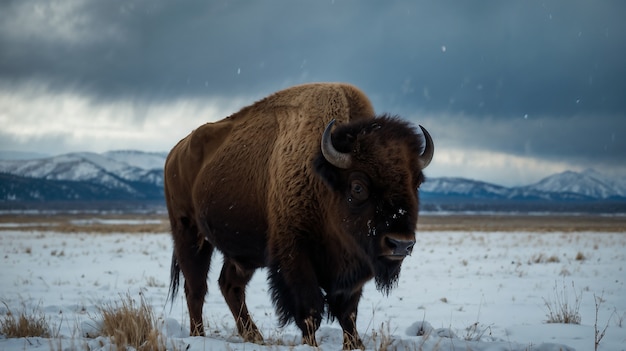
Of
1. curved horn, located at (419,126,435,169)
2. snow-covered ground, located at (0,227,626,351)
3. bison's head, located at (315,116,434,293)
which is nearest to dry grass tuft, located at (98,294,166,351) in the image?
snow-covered ground, located at (0,227,626,351)

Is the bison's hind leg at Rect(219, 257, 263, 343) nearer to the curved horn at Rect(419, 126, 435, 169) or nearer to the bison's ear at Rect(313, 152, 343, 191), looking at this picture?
the bison's ear at Rect(313, 152, 343, 191)

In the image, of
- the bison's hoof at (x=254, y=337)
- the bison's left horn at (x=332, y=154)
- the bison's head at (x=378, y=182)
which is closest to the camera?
the bison's head at (x=378, y=182)

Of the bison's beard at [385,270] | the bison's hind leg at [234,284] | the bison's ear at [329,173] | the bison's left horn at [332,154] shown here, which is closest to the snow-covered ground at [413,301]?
the bison's hind leg at [234,284]

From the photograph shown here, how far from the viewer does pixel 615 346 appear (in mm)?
4891

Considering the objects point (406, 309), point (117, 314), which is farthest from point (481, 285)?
point (117, 314)

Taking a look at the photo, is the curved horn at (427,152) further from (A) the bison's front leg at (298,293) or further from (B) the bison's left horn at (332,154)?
(A) the bison's front leg at (298,293)

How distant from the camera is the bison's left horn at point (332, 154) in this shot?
14.7ft

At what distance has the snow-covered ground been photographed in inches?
182

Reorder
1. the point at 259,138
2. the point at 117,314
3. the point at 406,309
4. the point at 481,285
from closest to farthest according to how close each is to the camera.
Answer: the point at 117,314 → the point at 259,138 → the point at 406,309 → the point at 481,285

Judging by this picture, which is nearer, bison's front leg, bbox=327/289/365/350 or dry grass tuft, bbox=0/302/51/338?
dry grass tuft, bbox=0/302/51/338

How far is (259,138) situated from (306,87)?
821 millimetres

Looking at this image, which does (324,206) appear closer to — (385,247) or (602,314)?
(385,247)

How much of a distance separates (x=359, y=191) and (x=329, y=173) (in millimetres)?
330

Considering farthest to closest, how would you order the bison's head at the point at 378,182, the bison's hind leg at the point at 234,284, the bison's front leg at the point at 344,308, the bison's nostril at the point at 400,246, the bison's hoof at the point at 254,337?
the bison's hind leg at the point at 234,284 < the bison's hoof at the point at 254,337 < the bison's front leg at the point at 344,308 < the bison's head at the point at 378,182 < the bison's nostril at the point at 400,246
